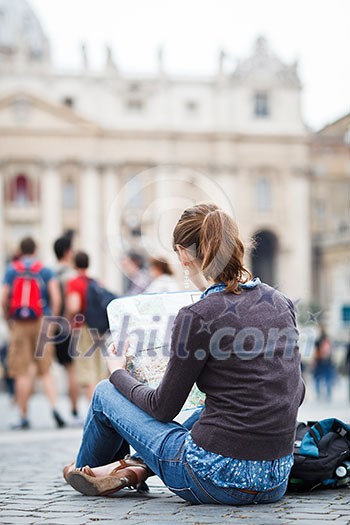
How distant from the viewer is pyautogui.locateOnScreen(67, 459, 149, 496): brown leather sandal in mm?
3207

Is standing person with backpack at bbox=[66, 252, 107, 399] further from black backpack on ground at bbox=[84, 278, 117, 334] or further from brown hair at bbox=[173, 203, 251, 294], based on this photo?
brown hair at bbox=[173, 203, 251, 294]

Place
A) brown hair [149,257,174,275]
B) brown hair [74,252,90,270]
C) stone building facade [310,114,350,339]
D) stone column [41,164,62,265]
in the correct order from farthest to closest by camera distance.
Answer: stone column [41,164,62,265] < stone building facade [310,114,350,339] < brown hair [74,252,90,270] < brown hair [149,257,174,275]

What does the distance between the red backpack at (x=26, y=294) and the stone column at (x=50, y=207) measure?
140ft

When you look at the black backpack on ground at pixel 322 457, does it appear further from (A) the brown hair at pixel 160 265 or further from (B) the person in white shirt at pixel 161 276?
(A) the brown hair at pixel 160 265

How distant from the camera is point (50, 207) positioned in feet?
167

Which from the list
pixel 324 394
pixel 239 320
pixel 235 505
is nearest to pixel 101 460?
pixel 235 505

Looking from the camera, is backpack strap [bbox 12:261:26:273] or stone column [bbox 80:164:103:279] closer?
backpack strap [bbox 12:261:26:273]

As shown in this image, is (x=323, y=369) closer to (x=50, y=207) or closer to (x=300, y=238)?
(x=50, y=207)

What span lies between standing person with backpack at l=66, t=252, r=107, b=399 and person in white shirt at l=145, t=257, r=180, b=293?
1.50 ft

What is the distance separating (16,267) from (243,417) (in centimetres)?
471

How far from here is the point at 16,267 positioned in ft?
24.1

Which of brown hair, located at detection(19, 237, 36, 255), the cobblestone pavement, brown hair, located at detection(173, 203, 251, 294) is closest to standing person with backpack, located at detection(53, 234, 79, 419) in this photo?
brown hair, located at detection(19, 237, 36, 255)

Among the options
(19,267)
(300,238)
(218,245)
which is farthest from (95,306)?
(300,238)

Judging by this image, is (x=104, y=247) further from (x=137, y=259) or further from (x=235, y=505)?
(x=235, y=505)
